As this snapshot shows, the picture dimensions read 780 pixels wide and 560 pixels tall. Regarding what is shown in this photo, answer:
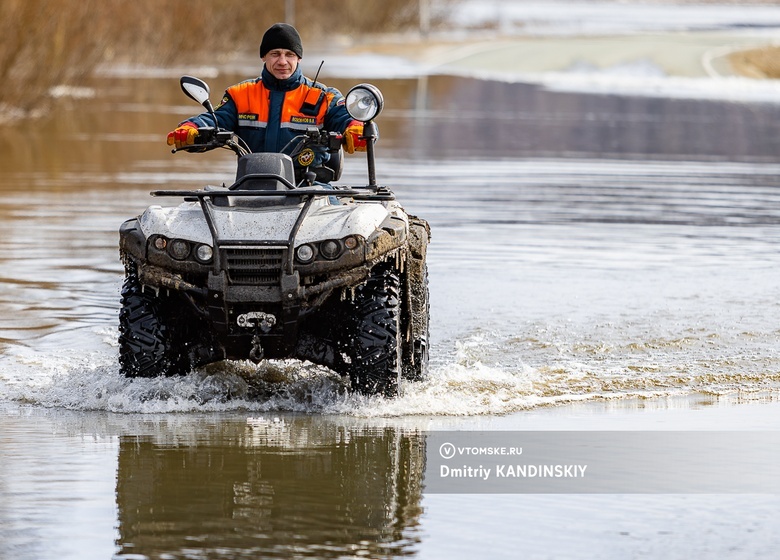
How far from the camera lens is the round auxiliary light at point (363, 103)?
8305mm

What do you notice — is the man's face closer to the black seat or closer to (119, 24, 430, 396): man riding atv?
(119, 24, 430, 396): man riding atv

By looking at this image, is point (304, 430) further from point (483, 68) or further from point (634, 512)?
point (483, 68)

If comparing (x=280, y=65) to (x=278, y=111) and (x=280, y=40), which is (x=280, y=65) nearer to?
(x=280, y=40)

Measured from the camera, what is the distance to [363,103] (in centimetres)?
833

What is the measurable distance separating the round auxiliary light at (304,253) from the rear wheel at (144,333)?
2.50 ft

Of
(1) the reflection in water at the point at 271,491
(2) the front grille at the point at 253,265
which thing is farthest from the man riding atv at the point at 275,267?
(1) the reflection in water at the point at 271,491

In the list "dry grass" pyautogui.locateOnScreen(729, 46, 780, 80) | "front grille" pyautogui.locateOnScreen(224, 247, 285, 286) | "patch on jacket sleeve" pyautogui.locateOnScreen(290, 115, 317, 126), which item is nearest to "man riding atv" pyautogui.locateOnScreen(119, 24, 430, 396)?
"front grille" pyautogui.locateOnScreen(224, 247, 285, 286)

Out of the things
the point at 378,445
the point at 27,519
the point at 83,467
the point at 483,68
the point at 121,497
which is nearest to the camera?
the point at 27,519

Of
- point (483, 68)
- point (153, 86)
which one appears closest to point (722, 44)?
point (483, 68)

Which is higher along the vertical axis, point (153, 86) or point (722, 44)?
point (722, 44)

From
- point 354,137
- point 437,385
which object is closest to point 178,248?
point 354,137

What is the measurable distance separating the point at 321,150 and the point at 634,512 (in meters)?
3.18

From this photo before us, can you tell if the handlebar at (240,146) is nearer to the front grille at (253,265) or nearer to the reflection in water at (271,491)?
the front grille at (253,265)

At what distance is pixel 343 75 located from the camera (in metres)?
42.2
